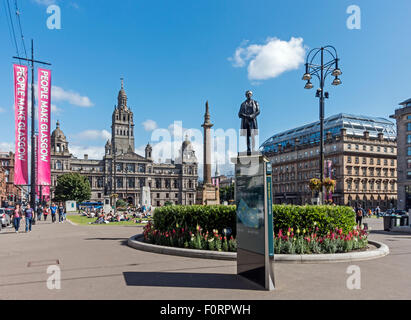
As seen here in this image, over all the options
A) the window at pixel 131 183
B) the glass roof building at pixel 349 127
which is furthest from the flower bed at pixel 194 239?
the window at pixel 131 183

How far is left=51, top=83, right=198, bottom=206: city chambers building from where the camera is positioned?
11475 cm

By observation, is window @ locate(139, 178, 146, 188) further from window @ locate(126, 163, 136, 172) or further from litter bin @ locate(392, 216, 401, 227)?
litter bin @ locate(392, 216, 401, 227)

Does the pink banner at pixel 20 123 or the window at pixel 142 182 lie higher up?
the pink banner at pixel 20 123

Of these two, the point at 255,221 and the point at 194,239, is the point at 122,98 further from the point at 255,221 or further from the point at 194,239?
the point at 255,221

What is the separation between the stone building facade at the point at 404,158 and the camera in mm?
59875

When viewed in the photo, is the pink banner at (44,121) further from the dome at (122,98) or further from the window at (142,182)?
the dome at (122,98)

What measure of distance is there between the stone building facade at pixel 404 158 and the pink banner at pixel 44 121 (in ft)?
197

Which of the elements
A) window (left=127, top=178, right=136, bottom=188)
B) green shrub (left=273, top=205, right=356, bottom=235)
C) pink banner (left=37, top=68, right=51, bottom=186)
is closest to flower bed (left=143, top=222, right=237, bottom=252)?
green shrub (left=273, top=205, right=356, bottom=235)

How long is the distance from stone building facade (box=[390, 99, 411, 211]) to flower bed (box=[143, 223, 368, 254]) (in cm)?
5711

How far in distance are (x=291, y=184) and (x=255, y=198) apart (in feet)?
271

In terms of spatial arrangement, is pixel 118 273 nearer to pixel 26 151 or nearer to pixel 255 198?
pixel 255 198

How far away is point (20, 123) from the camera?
2628cm

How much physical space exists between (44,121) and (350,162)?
64.6 m

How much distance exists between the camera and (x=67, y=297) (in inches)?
245
